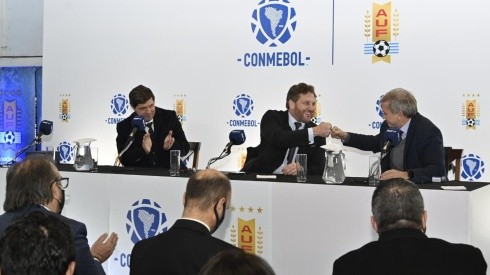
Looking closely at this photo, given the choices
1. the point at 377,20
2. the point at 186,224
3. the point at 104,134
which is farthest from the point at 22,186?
the point at 104,134

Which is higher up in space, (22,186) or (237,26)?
(237,26)

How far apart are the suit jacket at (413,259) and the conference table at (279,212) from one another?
61.0 inches

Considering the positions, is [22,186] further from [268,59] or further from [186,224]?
[268,59]

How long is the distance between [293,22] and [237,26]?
57 cm

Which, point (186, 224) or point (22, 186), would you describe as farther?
point (22, 186)

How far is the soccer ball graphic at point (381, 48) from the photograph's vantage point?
273 inches

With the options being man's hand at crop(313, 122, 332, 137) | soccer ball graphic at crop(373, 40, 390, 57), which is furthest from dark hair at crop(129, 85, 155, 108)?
soccer ball graphic at crop(373, 40, 390, 57)

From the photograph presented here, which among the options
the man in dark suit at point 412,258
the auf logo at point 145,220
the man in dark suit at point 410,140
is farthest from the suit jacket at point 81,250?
the man in dark suit at point 410,140

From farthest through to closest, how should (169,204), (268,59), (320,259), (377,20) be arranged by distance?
(268,59) → (377,20) → (169,204) → (320,259)

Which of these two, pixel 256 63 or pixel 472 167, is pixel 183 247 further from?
pixel 256 63

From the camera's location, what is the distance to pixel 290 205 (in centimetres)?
455

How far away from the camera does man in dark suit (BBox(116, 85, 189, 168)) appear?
5.83m

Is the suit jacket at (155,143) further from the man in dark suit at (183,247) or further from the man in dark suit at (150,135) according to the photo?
the man in dark suit at (183,247)

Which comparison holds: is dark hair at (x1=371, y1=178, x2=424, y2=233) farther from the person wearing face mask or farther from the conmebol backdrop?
the conmebol backdrop
